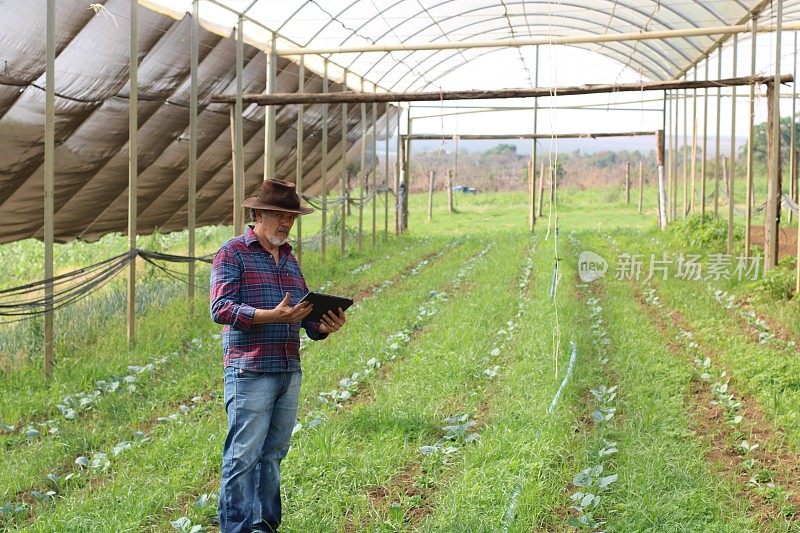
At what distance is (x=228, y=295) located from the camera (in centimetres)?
392

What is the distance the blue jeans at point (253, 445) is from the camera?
3885 millimetres

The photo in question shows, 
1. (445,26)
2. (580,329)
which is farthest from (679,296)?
(445,26)

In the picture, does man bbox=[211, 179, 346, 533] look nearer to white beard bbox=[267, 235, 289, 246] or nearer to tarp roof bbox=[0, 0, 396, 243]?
white beard bbox=[267, 235, 289, 246]

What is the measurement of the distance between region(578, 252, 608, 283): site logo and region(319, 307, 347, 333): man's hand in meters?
9.59

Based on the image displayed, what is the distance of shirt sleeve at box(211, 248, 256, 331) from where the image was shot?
12.5ft

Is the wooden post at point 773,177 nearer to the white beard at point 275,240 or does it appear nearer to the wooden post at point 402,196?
the white beard at point 275,240

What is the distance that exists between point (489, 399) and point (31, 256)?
10.5m

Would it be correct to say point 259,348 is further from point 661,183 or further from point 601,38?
point 661,183

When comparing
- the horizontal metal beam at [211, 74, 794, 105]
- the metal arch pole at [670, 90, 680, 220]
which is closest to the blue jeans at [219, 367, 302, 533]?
the horizontal metal beam at [211, 74, 794, 105]

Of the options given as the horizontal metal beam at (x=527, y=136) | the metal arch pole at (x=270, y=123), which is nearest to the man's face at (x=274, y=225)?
the metal arch pole at (x=270, y=123)

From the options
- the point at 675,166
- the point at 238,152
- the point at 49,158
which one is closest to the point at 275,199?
the point at 49,158

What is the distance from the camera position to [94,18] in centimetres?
867

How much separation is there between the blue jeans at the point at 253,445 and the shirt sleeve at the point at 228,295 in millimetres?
262

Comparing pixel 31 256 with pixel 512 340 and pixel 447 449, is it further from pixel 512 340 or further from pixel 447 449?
pixel 447 449
